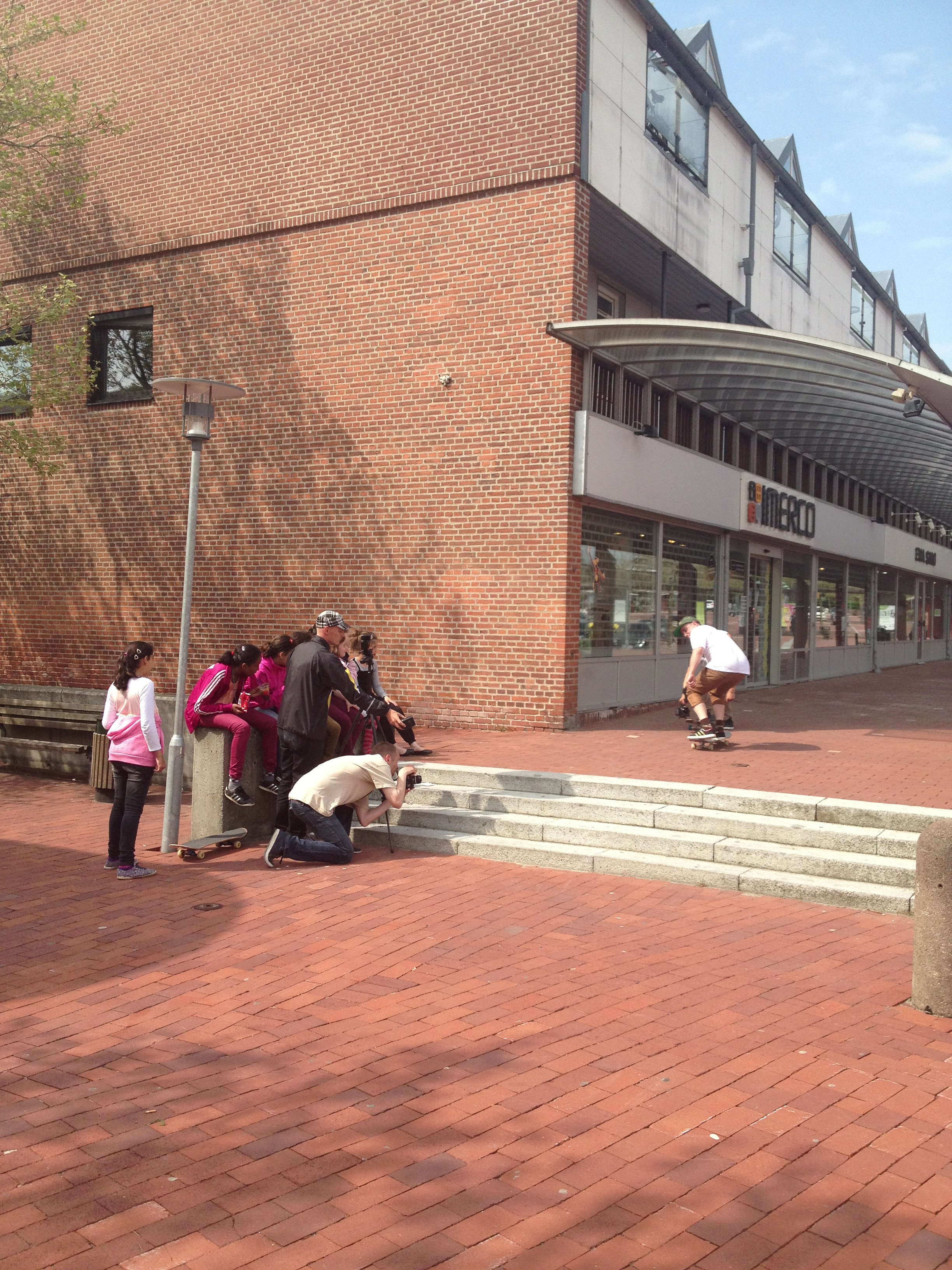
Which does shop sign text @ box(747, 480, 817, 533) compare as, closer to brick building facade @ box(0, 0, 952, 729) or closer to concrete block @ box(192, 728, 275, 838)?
brick building facade @ box(0, 0, 952, 729)

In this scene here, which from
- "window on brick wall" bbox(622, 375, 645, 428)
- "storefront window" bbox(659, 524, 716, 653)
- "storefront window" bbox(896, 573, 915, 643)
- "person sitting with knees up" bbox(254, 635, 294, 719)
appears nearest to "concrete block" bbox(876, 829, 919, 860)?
"person sitting with knees up" bbox(254, 635, 294, 719)

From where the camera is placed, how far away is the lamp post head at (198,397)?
9070 millimetres

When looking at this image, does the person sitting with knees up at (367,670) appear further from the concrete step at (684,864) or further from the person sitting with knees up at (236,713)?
the concrete step at (684,864)

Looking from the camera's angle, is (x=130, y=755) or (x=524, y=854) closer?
(x=130, y=755)

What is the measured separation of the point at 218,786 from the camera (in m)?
8.88

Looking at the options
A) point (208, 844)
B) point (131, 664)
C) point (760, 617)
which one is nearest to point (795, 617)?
point (760, 617)

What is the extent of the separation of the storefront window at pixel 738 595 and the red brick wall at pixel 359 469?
677 cm

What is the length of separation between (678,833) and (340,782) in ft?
8.30

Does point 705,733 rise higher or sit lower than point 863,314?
lower

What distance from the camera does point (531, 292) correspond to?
13.9 m

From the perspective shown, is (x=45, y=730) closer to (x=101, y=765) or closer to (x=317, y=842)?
(x=101, y=765)

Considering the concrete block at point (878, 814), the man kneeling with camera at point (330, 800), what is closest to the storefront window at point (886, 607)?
the concrete block at point (878, 814)

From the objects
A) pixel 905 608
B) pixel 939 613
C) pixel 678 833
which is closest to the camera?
pixel 678 833

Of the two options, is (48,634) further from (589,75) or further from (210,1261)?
(210,1261)
